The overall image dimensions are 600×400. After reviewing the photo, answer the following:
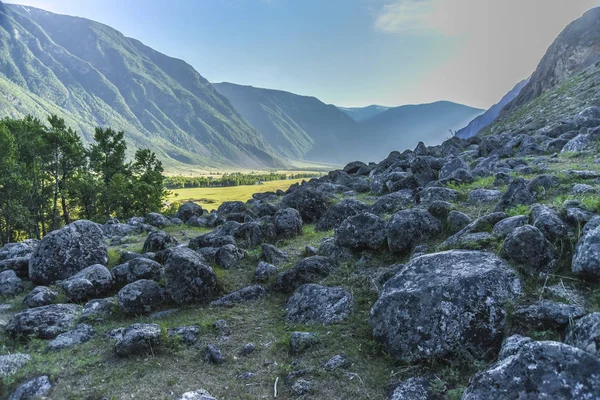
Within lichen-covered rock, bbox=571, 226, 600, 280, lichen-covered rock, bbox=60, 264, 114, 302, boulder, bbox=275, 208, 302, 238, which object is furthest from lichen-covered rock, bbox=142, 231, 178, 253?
lichen-covered rock, bbox=571, 226, 600, 280

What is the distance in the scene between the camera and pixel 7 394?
29.6ft

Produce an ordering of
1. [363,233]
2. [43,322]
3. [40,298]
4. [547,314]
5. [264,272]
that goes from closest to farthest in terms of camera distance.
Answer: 1. [547,314]
2. [43,322]
3. [40,298]
4. [363,233]
5. [264,272]

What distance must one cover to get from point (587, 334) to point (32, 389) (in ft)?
40.6

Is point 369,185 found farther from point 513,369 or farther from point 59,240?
point 513,369

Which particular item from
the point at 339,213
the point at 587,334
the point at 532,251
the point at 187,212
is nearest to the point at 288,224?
the point at 339,213

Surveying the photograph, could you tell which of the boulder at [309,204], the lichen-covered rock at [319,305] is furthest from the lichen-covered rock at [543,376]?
the boulder at [309,204]

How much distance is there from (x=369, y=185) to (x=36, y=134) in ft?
152

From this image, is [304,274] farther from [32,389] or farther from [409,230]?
[32,389]

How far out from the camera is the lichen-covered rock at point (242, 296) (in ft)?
45.2

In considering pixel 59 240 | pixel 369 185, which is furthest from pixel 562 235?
pixel 369 185

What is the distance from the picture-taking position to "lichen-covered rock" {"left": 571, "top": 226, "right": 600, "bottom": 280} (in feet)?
25.6

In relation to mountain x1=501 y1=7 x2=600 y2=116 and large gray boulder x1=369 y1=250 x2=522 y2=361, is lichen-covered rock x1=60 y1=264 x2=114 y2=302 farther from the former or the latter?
mountain x1=501 y1=7 x2=600 y2=116

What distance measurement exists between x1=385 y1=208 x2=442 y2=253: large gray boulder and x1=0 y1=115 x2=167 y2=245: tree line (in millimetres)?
48940

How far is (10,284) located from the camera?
54.0ft
